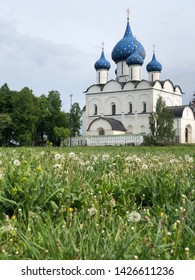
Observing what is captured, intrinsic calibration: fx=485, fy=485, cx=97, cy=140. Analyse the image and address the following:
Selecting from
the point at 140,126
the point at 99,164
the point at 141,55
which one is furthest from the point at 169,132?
the point at 99,164

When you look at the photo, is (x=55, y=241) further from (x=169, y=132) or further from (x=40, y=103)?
(x=40, y=103)

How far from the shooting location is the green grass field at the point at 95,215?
241cm

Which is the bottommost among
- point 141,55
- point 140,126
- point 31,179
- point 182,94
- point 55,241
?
point 55,241

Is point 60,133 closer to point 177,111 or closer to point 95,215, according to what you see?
point 177,111

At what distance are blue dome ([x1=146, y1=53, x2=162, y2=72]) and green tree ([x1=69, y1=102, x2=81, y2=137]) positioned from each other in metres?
12.8

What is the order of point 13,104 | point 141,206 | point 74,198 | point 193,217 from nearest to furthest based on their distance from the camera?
point 193,217 < point 74,198 < point 141,206 < point 13,104

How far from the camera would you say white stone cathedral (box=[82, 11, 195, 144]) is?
190 ft

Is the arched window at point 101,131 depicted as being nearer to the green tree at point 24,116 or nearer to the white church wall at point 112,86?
the white church wall at point 112,86

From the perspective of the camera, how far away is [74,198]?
3.51m

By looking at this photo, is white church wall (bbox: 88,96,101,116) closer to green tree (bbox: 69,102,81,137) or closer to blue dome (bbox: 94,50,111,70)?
blue dome (bbox: 94,50,111,70)

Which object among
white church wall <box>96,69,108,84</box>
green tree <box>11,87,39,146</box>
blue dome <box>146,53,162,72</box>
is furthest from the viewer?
white church wall <box>96,69,108,84</box>

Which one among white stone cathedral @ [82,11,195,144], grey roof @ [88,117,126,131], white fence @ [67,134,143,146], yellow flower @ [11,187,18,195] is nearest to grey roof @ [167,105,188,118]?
white stone cathedral @ [82,11,195,144]

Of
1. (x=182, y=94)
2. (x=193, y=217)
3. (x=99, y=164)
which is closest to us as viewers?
(x=193, y=217)

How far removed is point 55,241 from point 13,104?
158 ft
